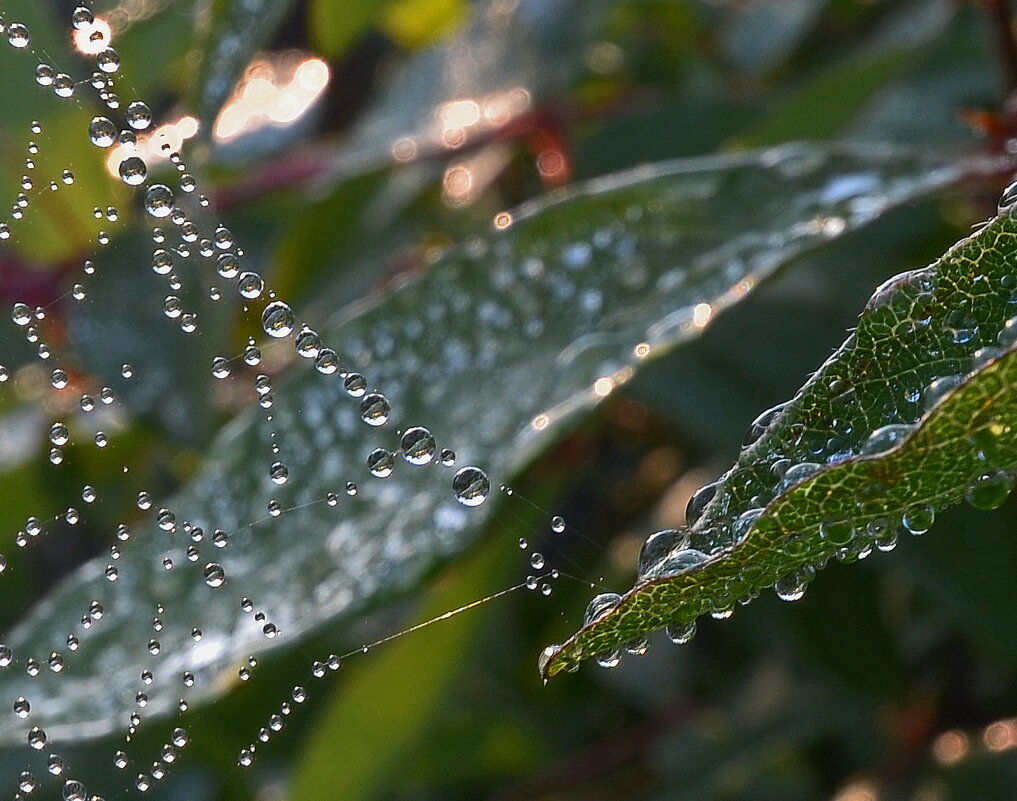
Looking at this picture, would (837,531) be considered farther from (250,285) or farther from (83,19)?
(83,19)

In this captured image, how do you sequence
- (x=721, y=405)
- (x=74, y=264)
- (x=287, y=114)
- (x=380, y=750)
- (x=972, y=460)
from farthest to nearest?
1. (x=287, y=114)
2. (x=74, y=264)
3. (x=721, y=405)
4. (x=380, y=750)
5. (x=972, y=460)

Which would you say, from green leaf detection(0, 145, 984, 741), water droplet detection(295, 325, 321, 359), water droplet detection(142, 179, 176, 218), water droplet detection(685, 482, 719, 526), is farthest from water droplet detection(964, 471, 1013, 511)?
water droplet detection(142, 179, 176, 218)

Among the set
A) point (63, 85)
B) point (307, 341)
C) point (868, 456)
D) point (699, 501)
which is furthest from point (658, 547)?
point (63, 85)

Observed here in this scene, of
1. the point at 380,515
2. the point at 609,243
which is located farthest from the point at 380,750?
the point at 609,243

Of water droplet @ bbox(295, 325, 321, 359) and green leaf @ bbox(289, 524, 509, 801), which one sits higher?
water droplet @ bbox(295, 325, 321, 359)

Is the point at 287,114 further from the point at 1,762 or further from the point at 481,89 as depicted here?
the point at 1,762

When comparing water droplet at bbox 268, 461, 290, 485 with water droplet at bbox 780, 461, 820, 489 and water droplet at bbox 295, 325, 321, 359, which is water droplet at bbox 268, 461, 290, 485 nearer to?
water droplet at bbox 295, 325, 321, 359
